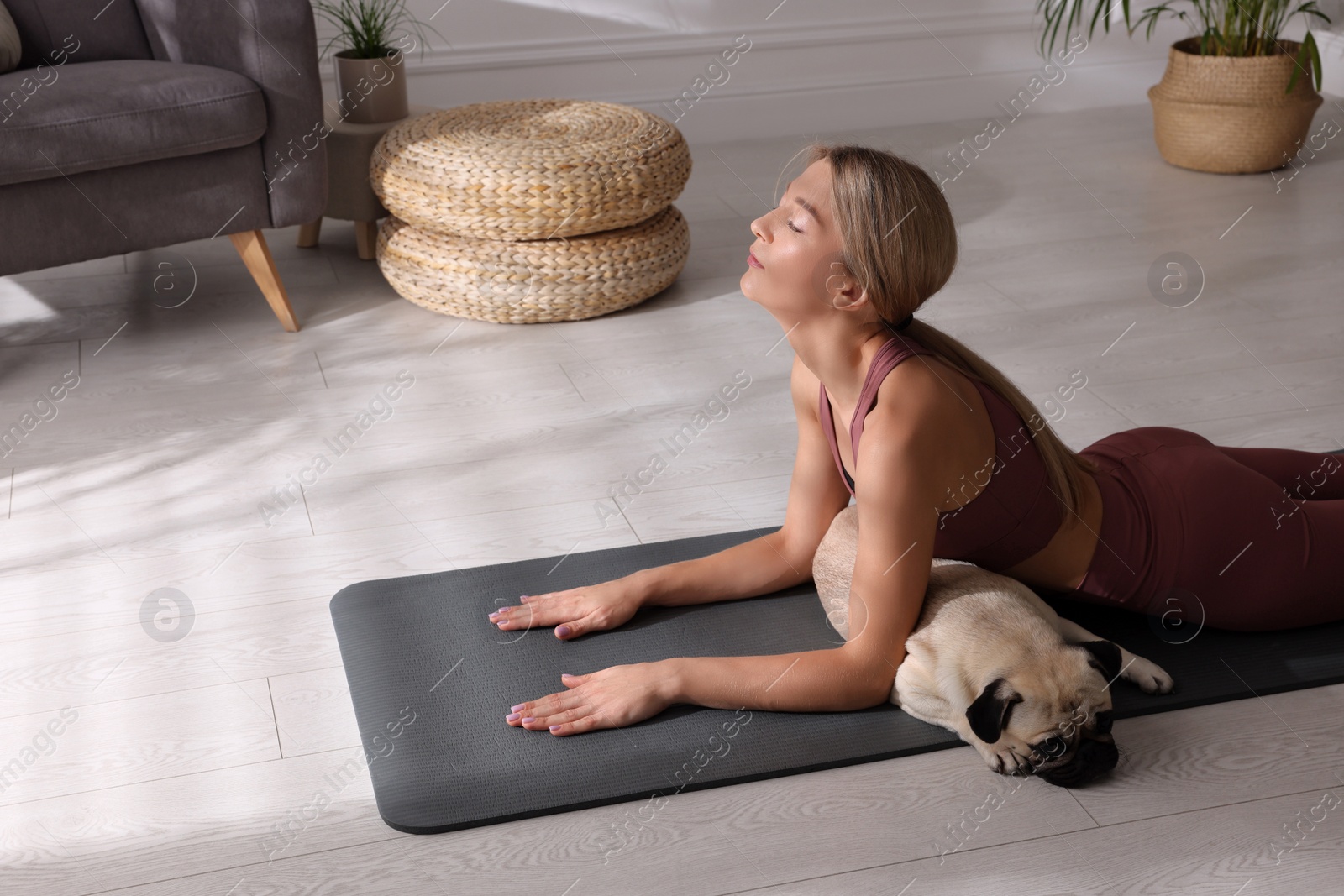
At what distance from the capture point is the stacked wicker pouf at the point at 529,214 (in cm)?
271

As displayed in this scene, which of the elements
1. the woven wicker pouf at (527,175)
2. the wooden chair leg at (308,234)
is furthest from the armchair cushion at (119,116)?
the wooden chair leg at (308,234)

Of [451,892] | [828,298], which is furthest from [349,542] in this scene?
[828,298]

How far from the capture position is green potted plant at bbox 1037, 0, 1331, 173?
370 centimetres

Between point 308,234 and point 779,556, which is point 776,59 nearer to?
point 308,234

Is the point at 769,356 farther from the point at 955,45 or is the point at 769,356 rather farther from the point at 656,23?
the point at 955,45

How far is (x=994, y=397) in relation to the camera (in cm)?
155

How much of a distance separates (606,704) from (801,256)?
59cm

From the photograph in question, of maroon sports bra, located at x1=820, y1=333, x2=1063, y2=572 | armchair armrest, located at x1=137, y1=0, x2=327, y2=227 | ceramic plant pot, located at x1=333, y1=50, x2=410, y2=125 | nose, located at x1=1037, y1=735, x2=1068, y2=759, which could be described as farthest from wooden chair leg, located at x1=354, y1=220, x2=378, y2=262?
nose, located at x1=1037, y1=735, x2=1068, y2=759

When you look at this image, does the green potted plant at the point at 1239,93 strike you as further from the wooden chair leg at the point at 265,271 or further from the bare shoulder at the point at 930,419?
the bare shoulder at the point at 930,419

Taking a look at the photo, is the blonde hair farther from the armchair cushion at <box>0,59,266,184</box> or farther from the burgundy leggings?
the armchair cushion at <box>0,59,266,184</box>

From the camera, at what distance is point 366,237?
3.20 metres

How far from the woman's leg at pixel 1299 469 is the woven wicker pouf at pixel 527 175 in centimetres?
143

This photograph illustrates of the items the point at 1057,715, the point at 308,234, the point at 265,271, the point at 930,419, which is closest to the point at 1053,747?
the point at 1057,715

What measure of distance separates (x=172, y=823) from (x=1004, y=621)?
0.99 meters
